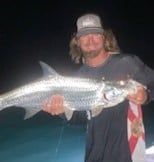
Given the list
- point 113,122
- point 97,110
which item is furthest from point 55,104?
point 113,122

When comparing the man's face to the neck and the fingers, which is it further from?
the fingers

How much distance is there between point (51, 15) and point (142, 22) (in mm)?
5531

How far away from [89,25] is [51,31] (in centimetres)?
2341

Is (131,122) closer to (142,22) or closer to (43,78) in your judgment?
(43,78)

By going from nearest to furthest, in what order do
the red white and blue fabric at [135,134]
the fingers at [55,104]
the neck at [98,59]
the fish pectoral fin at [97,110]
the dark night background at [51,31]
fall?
the red white and blue fabric at [135,134] → the fish pectoral fin at [97,110] → the neck at [98,59] → the fingers at [55,104] → the dark night background at [51,31]

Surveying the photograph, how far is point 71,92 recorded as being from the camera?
176 inches

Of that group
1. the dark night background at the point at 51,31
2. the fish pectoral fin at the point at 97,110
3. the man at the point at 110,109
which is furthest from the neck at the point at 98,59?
the dark night background at the point at 51,31

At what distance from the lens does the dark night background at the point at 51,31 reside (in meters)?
20.8

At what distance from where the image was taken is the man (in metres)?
4.16

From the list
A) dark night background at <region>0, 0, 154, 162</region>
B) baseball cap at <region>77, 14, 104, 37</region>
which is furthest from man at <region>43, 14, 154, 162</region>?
dark night background at <region>0, 0, 154, 162</region>

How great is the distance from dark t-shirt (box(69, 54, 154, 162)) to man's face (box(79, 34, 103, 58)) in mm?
121

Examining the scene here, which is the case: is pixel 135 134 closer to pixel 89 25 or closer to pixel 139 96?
pixel 139 96

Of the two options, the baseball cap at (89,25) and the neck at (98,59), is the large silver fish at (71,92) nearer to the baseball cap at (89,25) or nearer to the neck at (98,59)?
the neck at (98,59)

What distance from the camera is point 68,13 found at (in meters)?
29.4
